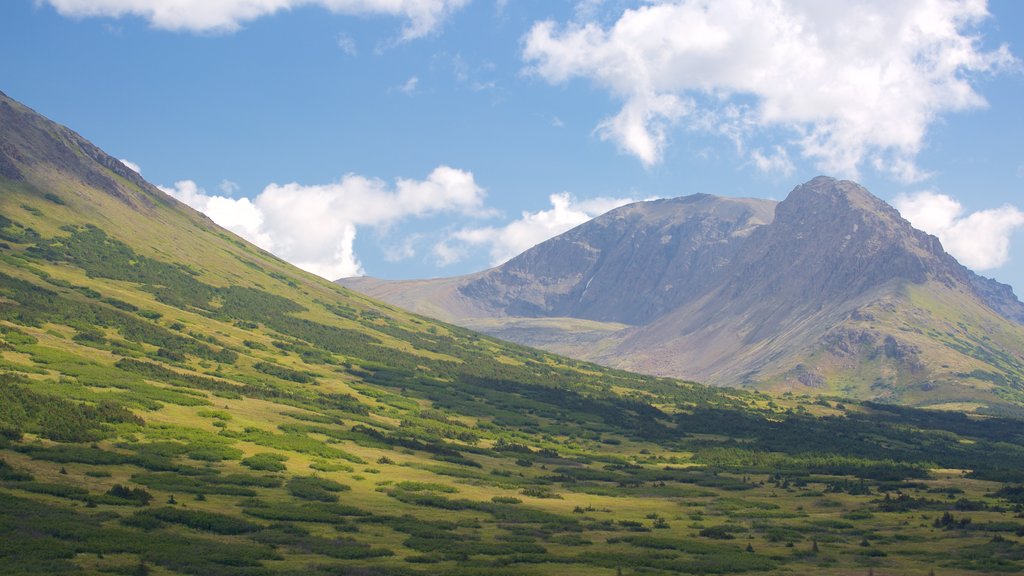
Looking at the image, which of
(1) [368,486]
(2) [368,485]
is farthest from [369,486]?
(2) [368,485]

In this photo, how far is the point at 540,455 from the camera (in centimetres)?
14325

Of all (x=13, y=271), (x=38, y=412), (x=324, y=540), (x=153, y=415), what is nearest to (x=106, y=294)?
(x=13, y=271)

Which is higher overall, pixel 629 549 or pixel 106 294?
pixel 106 294

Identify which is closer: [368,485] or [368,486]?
[368,486]

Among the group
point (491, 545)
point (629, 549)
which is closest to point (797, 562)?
point (629, 549)

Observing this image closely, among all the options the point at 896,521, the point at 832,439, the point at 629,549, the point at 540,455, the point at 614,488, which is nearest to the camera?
the point at 629,549

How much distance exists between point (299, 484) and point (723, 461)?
9163 cm

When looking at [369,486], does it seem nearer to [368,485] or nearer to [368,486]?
[368,486]

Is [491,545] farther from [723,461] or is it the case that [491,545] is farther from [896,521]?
[723,461]

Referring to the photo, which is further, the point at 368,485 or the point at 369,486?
the point at 368,485

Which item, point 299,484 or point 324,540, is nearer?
point 324,540

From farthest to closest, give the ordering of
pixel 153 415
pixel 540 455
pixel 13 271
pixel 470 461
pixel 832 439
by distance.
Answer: pixel 832 439
pixel 13 271
pixel 540 455
pixel 470 461
pixel 153 415

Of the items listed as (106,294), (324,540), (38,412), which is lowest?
(324,540)

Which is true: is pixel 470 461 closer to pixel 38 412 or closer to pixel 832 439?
pixel 38 412
